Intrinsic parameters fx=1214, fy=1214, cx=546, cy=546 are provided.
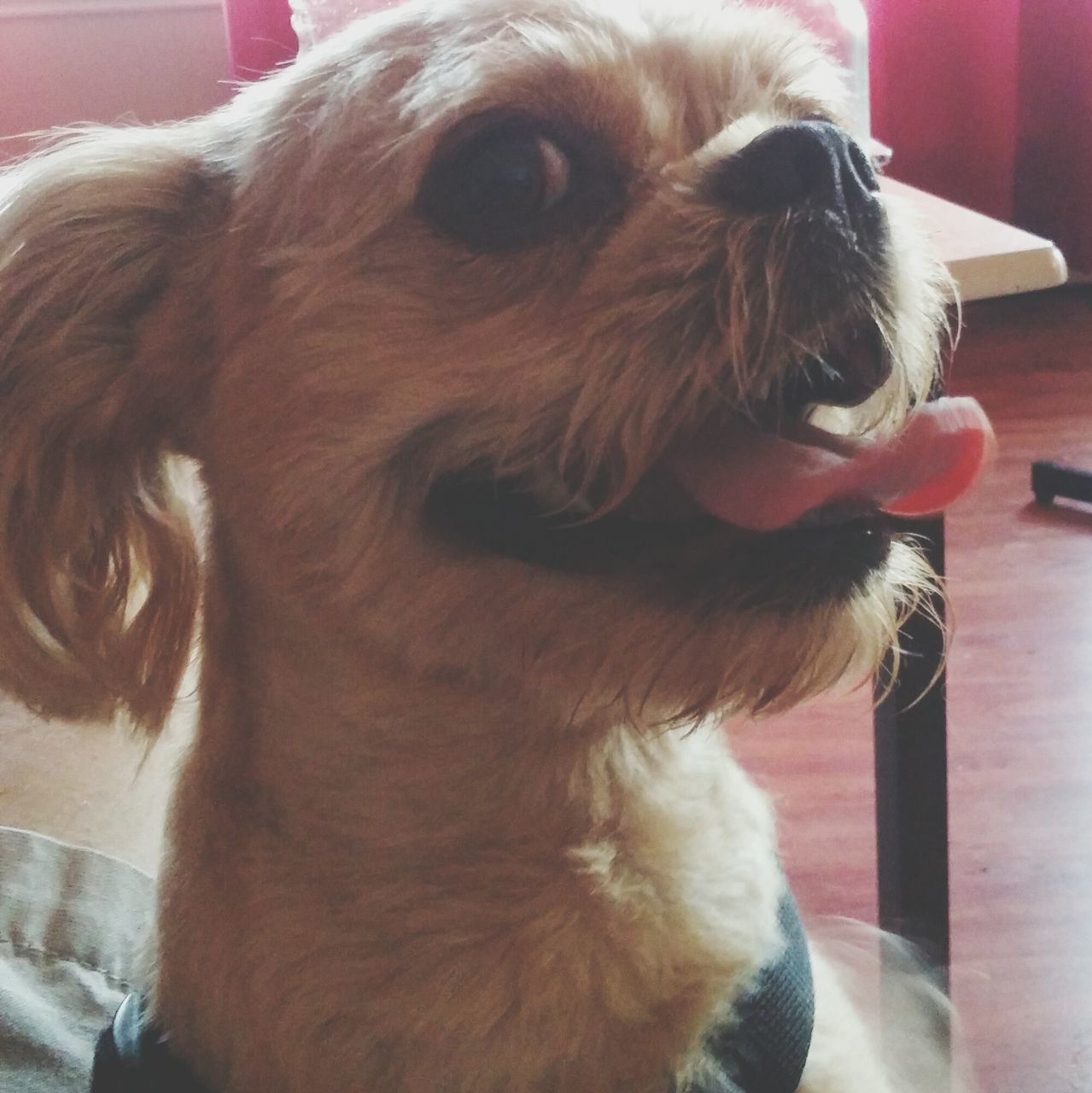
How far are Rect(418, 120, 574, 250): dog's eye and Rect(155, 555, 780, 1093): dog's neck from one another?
28cm

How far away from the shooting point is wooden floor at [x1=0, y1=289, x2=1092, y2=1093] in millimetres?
1225

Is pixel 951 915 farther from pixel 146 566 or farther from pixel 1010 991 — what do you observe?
pixel 146 566

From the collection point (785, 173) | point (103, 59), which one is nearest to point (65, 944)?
point (785, 173)

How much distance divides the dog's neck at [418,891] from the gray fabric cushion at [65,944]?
0.48 feet

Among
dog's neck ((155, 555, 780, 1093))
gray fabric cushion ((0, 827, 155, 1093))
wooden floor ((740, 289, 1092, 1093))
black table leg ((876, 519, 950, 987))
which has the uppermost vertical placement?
dog's neck ((155, 555, 780, 1093))

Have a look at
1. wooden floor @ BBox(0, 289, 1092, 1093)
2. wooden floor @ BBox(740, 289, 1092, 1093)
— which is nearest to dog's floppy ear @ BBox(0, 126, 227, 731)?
wooden floor @ BBox(0, 289, 1092, 1093)

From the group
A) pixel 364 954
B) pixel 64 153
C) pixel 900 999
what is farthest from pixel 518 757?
pixel 900 999

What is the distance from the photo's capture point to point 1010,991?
1.52 metres

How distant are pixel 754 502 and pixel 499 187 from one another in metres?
0.24

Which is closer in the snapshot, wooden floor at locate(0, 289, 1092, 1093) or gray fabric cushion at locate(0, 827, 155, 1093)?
gray fabric cushion at locate(0, 827, 155, 1093)

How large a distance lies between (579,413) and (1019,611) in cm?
184

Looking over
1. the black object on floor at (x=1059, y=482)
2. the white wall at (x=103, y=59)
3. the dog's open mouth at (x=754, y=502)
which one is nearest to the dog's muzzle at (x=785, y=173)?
the dog's open mouth at (x=754, y=502)

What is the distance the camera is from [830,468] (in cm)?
72

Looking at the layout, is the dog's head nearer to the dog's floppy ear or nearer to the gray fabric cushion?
the dog's floppy ear
